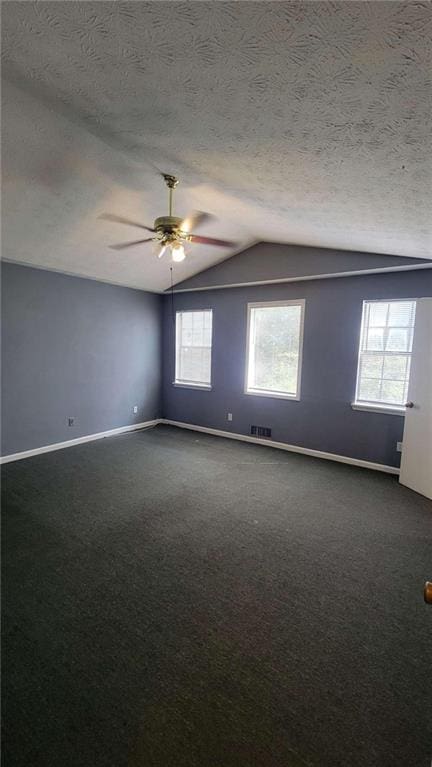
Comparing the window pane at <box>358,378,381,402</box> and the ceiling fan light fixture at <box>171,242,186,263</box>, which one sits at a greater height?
the ceiling fan light fixture at <box>171,242,186,263</box>

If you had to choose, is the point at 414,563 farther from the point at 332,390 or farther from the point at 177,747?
the point at 332,390

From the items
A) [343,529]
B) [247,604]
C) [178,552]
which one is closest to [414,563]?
[343,529]

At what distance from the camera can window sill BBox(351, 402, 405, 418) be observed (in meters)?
4.03

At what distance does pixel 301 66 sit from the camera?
1182 mm

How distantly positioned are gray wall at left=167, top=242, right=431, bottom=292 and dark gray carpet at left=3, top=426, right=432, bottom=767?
8.78 feet

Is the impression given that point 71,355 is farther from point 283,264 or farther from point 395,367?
point 395,367

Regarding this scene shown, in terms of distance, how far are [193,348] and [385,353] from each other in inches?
125

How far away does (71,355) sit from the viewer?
489cm

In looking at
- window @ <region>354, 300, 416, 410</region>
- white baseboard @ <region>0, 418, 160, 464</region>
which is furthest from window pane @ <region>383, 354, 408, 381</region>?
white baseboard @ <region>0, 418, 160, 464</region>

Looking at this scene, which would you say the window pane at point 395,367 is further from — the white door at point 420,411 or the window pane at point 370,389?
the white door at point 420,411

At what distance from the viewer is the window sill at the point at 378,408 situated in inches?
159

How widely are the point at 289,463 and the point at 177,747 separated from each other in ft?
11.0

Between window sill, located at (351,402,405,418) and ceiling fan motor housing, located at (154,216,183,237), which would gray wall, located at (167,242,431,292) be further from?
ceiling fan motor housing, located at (154,216,183,237)

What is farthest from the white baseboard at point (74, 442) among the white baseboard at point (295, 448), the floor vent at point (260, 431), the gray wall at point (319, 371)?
the floor vent at point (260, 431)
